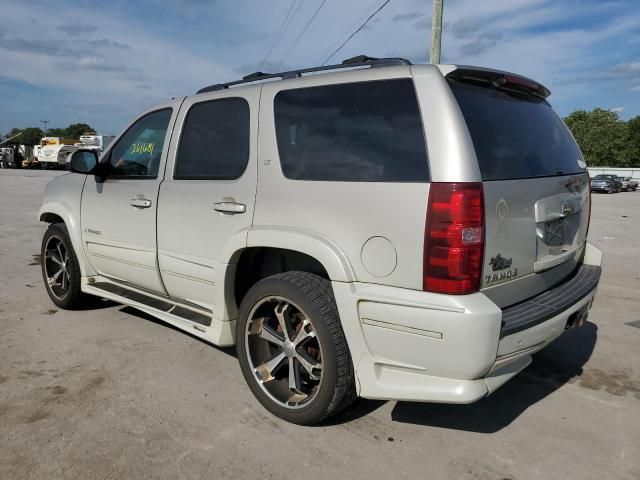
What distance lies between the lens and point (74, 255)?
4.75 meters

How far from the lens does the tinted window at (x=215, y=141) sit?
3340 mm

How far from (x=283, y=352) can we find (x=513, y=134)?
5.91 ft

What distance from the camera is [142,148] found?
4.19 meters

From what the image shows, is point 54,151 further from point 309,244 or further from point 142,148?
point 309,244

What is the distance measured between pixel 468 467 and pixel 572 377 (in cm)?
153

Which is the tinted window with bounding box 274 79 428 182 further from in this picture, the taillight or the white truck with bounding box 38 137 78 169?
the white truck with bounding box 38 137 78 169

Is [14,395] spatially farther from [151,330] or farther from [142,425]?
[151,330]

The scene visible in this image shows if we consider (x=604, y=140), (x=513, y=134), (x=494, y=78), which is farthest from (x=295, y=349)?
(x=604, y=140)

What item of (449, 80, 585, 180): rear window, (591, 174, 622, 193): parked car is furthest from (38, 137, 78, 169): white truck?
(449, 80, 585, 180): rear window

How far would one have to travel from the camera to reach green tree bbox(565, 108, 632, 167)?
226 feet

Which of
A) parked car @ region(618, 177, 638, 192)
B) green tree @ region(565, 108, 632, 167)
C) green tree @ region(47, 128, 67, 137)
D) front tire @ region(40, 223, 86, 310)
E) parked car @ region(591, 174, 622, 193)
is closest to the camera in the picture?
front tire @ region(40, 223, 86, 310)

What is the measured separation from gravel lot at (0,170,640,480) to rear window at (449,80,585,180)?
1.46 m

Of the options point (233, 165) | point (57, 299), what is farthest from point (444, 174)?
point (57, 299)

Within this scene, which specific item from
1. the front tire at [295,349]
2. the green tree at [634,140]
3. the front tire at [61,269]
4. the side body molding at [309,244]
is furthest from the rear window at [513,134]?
the green tree at [634,140]
